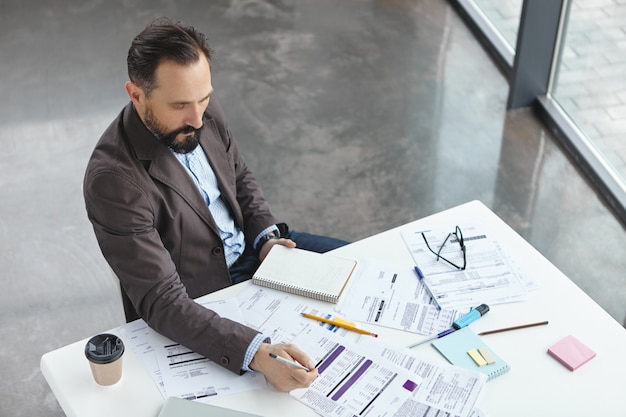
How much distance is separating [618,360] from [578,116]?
264 cm

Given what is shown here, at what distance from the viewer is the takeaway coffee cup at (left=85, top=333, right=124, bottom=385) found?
1.95m

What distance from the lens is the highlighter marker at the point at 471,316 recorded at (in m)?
2.16

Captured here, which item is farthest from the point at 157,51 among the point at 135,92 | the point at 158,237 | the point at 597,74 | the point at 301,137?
the point at 597,74

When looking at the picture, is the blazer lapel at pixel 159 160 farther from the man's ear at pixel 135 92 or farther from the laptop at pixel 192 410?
the laptop at pixel 192 410

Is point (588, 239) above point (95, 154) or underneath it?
underneath

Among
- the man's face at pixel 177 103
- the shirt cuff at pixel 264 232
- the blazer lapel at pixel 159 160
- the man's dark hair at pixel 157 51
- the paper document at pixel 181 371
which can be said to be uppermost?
the man's dark hair at pixel 157 51

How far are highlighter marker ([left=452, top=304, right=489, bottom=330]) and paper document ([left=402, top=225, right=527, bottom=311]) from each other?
0.11ft

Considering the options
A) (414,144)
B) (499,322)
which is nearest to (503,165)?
(414,144)

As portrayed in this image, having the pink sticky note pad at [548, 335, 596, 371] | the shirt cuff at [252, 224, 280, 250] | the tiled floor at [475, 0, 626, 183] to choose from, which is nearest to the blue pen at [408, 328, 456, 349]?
the pink sticky note pad at [548, 335, 596, 371]

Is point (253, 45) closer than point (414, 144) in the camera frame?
No

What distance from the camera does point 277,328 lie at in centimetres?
217

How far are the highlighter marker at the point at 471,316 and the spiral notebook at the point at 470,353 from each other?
0.01 meters

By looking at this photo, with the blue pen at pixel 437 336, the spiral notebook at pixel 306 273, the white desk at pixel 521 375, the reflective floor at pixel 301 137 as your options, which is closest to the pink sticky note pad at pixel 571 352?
the white desk at pixel 521 375

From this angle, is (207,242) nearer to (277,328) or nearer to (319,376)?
(277,328)
